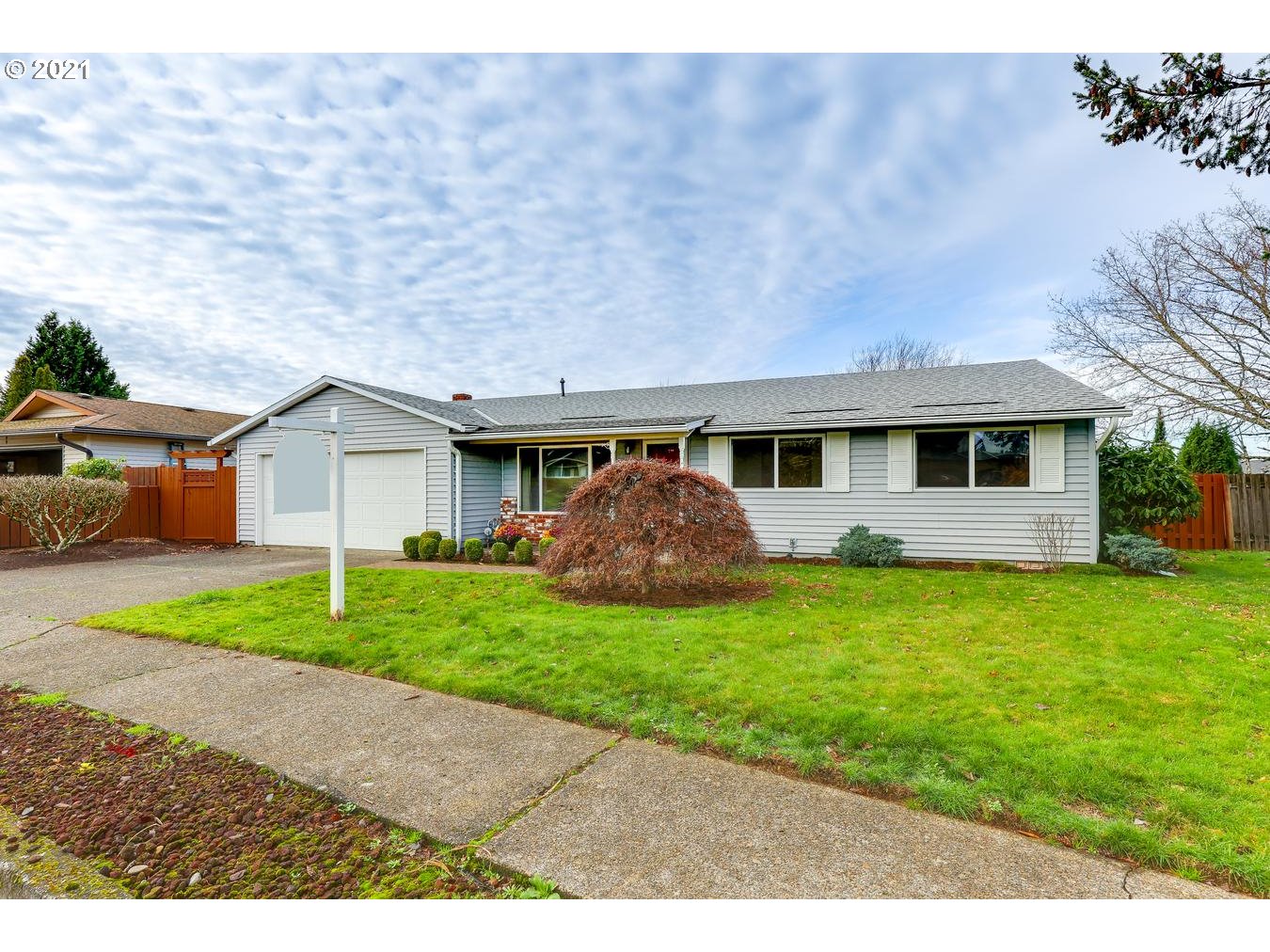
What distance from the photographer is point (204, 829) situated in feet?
8.51

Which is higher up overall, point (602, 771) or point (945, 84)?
point (945, 84)

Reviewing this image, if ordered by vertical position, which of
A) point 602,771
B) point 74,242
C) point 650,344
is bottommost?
point 602,771

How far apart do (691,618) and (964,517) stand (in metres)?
6.60

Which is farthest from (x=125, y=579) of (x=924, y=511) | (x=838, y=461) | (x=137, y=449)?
(x=924, y=511)

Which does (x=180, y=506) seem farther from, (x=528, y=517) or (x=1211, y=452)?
(x=1211, y=452)

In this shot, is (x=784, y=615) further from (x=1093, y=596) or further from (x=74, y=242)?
(x=74, y=242)

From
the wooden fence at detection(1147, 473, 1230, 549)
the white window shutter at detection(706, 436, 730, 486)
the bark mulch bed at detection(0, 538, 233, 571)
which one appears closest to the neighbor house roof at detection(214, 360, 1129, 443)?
the white window shutter at detection(706, 436, 730, 486)

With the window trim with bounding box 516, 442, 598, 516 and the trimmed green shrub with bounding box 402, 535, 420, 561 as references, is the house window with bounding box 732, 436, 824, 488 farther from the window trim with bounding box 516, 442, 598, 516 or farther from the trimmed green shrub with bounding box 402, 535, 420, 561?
the trimmed green shrub with bounding box 402, 535, 420, 561

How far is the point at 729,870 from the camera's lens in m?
2.25

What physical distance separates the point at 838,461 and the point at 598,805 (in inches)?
365

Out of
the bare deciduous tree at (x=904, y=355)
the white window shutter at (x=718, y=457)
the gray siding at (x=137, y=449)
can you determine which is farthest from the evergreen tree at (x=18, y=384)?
the bare deciduous tree at (x=904, y=355)

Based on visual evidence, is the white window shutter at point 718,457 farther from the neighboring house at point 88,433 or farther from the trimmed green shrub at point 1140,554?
the neighboring house at point 88,433

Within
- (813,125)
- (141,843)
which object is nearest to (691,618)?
(141,843)

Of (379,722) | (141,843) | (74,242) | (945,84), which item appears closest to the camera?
(141,843)
